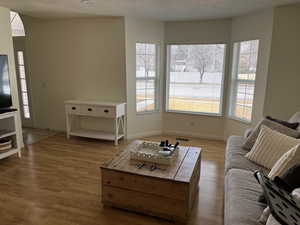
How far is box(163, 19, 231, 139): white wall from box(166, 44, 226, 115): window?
0.14 metres

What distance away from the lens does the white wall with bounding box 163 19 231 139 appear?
428cm

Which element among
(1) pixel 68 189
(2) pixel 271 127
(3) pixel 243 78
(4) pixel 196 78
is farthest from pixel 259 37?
(1) pixel 68 189

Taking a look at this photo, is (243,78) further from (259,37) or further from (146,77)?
(146,77)

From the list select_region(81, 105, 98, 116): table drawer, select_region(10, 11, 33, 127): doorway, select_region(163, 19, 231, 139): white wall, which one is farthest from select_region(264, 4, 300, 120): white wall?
select_region(10, 11, 33, 127): doorway

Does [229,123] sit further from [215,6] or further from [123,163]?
[123,163]

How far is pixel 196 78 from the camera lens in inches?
184

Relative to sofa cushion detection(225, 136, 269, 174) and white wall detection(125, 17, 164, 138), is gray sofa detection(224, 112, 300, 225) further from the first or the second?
white wall detection(125, 17, 164, 138)

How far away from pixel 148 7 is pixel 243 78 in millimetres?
2170

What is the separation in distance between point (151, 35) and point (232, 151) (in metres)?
2.89

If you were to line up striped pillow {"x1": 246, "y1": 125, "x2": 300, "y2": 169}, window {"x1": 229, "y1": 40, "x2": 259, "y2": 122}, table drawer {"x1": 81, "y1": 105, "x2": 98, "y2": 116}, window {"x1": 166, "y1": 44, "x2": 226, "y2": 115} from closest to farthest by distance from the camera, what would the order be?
striped pillow {"x1": 246, "y1": 125, "x2": 300, "y2": 169} < window {"x1": 229, "y1": 40, "x2": 259, "y2": 122} < table drawer {"x1": 81, "y1": 105, "x2": 98, "y2": 116} < window {"x1": 166, "y1": 44, "x2": 226, "y2": 115}

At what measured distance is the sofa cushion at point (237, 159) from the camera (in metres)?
2.28

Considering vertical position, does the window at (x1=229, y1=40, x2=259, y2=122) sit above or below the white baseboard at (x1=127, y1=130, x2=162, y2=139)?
above

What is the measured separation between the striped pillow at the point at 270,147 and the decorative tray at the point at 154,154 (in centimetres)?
86

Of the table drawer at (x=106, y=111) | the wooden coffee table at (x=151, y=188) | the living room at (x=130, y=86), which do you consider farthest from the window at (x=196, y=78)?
the wooden coffee table at (x=151, y=188)
